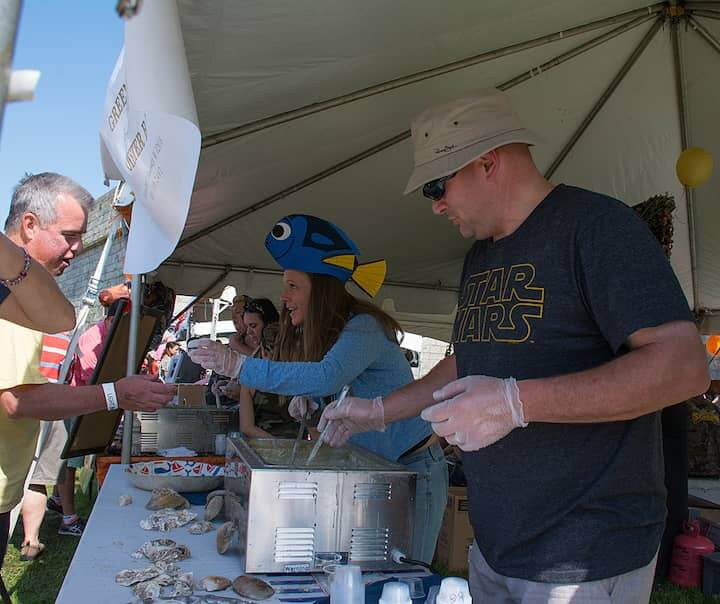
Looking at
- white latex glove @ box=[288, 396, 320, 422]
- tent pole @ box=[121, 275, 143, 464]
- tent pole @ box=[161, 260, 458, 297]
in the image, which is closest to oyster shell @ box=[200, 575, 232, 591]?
white latex glove @ box=[288, 396, 320, 422]

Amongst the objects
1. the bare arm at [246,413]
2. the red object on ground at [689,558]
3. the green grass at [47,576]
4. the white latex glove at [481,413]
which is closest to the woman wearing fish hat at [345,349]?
the white latex glove at [481,413]

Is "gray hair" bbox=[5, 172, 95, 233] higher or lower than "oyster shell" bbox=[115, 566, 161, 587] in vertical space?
higher

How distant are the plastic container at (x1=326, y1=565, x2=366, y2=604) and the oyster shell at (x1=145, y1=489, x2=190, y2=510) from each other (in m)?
1.03

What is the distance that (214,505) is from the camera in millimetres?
1913

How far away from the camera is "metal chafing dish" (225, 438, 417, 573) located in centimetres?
146

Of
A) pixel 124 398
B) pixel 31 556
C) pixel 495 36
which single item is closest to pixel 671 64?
pixel 495 36

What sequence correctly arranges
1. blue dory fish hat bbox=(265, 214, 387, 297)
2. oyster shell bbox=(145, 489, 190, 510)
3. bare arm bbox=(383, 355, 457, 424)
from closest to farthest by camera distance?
bare arm bbox=(383, 355, 457, 424) → oyster shell bbox=(145, 489, 190, 510) → blue dory fish hat bbox=(265, 214, 387, 297)

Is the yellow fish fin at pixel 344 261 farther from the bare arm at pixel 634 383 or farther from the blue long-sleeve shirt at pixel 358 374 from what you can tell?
the bare arm at pixel 634 383

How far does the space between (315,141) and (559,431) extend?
2.12 m

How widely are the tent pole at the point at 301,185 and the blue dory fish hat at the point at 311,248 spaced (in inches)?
43.5

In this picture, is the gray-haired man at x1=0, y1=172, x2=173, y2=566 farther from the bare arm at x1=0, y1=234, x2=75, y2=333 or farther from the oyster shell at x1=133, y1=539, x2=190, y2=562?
the oyster shell at x1=133, y1=539, x2=190, y2=562

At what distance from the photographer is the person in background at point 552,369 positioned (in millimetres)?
1043

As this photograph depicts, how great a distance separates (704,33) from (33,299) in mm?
2892

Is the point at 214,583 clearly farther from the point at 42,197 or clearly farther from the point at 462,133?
the point at 42,197
